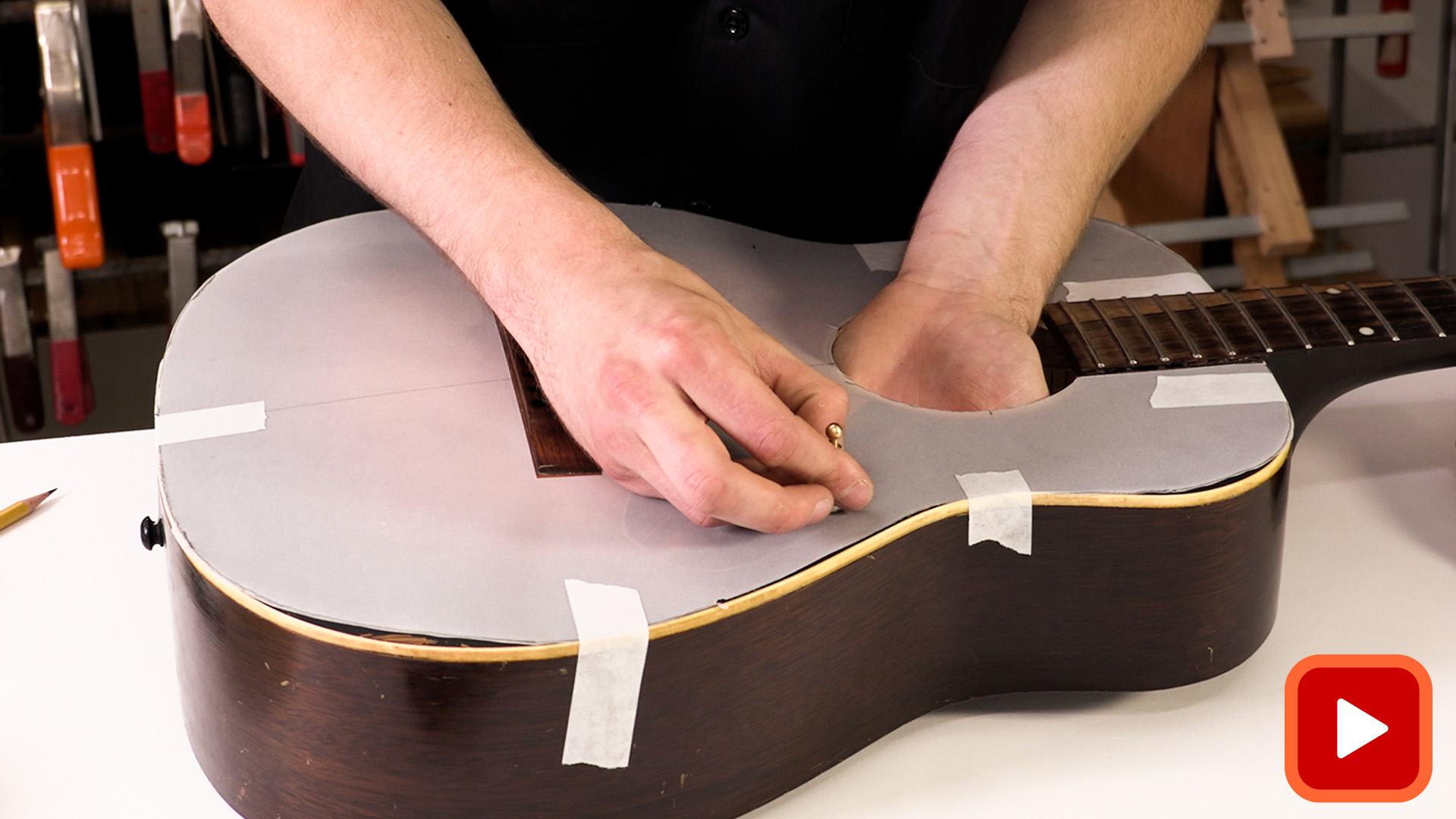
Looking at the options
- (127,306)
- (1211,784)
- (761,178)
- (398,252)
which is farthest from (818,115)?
(127,306)

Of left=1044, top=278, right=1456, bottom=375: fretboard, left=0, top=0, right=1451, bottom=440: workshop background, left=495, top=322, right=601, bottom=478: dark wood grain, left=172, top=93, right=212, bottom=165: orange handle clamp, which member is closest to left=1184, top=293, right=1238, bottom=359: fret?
left=1044, top=278, right=1456, bottom=375: fretboard

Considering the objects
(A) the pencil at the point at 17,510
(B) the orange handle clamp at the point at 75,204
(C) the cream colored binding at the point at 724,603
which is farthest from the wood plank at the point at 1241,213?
(A) the pencil at the point at 17,510

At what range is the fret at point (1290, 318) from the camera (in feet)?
2.83

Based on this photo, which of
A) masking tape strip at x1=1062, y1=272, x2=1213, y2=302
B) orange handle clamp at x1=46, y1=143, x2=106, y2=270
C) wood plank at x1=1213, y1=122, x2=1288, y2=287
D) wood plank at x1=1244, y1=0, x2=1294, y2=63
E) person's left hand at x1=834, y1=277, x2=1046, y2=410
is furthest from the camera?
wood plank at x1=1213, y1=122, x2=1288, y2=287

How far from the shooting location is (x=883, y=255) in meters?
1.02

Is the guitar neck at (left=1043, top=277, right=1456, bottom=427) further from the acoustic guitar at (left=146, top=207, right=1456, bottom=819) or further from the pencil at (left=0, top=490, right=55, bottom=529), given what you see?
the pencil at (left=0, top=490, right=55, bottom=529)

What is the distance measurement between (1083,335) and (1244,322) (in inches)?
4.4

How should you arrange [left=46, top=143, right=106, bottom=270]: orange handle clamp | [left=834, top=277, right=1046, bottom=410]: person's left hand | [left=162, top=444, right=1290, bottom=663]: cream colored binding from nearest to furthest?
[left=162, top=444, right=1290, bottom=663]: cream colored binding, [left=834, top=277, right=1046, bottom=410]: person's left hand, [left=46, top=143, right=106, bottom=270]: orange handle clamp

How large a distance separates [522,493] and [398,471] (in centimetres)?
7

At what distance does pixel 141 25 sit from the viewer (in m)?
1.66

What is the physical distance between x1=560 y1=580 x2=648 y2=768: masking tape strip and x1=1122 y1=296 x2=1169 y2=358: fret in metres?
0.41

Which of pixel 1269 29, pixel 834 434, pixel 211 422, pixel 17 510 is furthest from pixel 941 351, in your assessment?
pixel 1269 29

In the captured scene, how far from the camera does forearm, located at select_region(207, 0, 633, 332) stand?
2.56 feet

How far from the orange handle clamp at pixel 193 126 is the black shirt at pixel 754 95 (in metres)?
0.61
